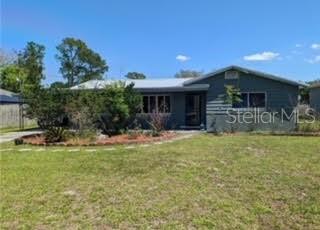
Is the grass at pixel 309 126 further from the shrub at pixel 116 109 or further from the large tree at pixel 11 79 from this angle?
the large tree at pixel 11 79

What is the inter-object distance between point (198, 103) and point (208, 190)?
15.8 meters

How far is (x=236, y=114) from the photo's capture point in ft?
65.5

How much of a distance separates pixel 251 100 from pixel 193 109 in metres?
3.54

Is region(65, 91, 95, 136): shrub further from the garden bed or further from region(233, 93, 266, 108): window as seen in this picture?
region(233, 93, 266, 108): window

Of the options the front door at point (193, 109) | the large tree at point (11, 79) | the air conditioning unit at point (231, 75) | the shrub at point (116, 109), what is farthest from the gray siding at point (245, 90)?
the large tree at point (11, 79)

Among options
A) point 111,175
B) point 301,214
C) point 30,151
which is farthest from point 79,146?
point 301,214

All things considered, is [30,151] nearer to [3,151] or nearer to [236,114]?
[3,151]

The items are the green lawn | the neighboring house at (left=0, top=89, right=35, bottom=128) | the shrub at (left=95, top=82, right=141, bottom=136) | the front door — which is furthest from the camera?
the neighboring house at (left=0, top=89, right=35, bottom=128)

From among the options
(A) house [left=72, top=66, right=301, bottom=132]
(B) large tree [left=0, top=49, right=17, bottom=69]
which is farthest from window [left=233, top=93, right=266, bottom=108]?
(B) large tree [left=0, top=49, right=17, bottom=69]

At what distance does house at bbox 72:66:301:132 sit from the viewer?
64.5ft

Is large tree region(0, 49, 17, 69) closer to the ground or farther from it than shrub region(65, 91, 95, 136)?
farther from it

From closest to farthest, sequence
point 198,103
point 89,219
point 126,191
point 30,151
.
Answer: point 89,219 → point 126,191 → point 30,151 → point 198,103

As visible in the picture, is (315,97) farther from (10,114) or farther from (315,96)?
(10,114)

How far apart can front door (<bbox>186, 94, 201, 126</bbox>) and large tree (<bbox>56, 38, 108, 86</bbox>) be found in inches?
1334
